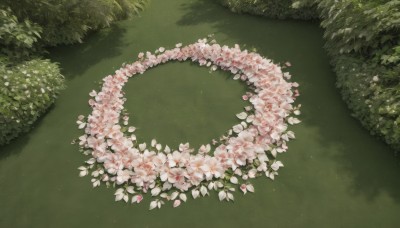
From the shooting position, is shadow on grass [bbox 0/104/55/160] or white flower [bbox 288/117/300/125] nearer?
white flower [bbox 288/117/300/125]

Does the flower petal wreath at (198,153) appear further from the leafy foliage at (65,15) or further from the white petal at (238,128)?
the leafy foliage at (65,15)

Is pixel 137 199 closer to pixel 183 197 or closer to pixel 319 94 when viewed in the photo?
pixel 183 197

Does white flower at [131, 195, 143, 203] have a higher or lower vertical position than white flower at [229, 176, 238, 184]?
lower

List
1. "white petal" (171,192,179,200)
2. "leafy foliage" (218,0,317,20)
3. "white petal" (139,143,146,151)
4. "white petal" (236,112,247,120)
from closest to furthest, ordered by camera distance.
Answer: "white petal" (171,192,179,200) < "white petal" (139,143,146,151) < "white petal" (236,112,247,120) < "leafy foliage" (218,0,317,20)

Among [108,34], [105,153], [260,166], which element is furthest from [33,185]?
[108,34]

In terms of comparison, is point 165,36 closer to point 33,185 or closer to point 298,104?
point 298,104

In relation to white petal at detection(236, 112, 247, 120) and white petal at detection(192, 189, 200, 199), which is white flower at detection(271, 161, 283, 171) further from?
white petal at detection(192, 189, 200, 199)

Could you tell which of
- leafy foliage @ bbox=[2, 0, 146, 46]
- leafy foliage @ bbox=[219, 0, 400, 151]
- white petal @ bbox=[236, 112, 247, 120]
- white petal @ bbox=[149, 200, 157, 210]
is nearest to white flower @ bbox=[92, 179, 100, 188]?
white petal @ bbox=[149, 200, 157, 210]
